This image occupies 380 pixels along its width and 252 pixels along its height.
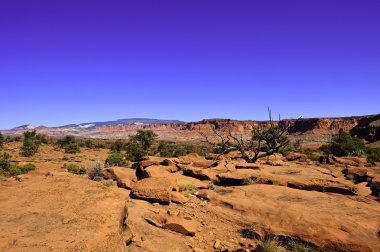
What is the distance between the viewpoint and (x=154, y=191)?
866 centimetres

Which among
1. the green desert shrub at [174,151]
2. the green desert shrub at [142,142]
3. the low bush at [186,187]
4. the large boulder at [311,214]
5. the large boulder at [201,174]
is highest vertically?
the green desert shrub at [142,142]

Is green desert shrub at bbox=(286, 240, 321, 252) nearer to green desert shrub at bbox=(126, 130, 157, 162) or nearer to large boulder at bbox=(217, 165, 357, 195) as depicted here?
large boulder at bbox=(217, 165, 357, 195)

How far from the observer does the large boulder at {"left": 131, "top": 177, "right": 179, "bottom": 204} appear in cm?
852

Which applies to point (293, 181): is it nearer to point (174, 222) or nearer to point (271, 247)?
point (271, 247)

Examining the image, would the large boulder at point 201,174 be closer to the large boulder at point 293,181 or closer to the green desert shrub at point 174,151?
the large boulder at point 293,181

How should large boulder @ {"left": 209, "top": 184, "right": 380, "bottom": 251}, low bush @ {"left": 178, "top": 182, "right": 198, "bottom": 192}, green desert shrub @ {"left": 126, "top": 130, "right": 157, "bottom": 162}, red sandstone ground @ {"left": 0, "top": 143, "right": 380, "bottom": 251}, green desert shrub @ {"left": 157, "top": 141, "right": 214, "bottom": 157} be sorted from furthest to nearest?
1. green desert shrub @ {"left": 157, "top": 141, "right": 214, "bottom": 157}
2. green desert shrub @ {"left": 126, "top": 130, "right": 157, "bottom": 162}
3. low bush @ {"left": 178, "top": 182, "right": 198, "bottom": 192}
4. large boulder @ {"left": 209, "top": 184, "right": 380, "bottom": 251}
5. red sandstone ground @ {"left": 0, "top": 143, "right": 380, "bottom": 251}

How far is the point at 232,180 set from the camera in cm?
1208

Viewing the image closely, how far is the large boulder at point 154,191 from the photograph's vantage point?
8523 mm

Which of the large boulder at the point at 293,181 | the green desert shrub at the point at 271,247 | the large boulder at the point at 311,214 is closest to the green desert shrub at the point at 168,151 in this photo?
the large boulder at the point at 293,181

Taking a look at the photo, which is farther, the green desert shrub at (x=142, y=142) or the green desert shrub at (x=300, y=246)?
the green desert shrub at (x=142, y=142)

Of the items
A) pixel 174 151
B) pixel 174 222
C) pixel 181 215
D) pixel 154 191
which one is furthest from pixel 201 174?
pixel 174 151

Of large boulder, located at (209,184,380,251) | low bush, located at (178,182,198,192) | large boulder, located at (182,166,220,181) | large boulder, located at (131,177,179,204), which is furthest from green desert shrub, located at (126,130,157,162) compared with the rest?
large boulder, located at (131,177,179,204)

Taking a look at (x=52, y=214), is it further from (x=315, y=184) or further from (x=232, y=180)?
(x=315, y=184)

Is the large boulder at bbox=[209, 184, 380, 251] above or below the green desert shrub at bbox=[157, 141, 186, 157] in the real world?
above
